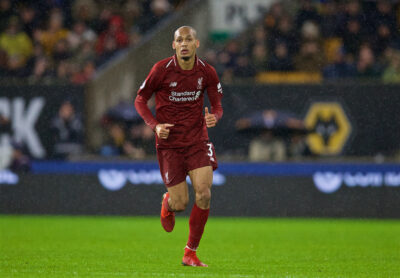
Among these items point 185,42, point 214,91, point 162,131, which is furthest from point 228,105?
point 162,131

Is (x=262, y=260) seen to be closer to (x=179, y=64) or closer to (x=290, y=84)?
(x=179, y=64)

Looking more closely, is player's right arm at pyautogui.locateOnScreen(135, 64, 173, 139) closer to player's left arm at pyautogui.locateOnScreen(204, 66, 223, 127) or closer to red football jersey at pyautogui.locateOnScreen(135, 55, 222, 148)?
red football jersey at pyautogui.locateOnScreen(135, 55, 222, 148)

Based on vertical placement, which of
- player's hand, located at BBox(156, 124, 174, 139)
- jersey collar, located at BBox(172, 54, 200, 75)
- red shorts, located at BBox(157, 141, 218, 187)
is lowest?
red shorts, located at BBox(157, 141, 218, 187)

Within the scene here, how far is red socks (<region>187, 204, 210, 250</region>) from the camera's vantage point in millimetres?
8859

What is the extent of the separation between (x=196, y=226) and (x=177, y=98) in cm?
138

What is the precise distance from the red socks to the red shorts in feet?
1.33

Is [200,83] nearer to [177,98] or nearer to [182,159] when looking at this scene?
[177,98]

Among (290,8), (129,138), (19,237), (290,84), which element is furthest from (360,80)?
(19,237)

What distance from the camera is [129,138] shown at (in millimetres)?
18594

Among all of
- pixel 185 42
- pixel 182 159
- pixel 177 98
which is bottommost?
pixel 182 159

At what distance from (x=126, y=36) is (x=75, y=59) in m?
1.50

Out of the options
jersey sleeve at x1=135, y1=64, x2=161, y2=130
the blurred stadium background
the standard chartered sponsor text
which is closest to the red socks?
jersey sleeve at x1=135, y1=64, x2=161, y2=130

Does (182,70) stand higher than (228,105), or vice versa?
(182,70)

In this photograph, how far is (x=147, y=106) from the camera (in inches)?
354
